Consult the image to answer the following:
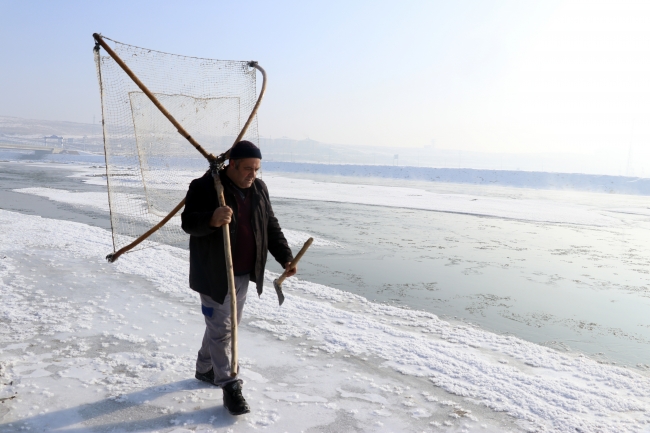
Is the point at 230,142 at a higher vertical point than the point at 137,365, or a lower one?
higher

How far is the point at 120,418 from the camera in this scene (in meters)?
2.94

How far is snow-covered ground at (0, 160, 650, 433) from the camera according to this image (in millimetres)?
3047

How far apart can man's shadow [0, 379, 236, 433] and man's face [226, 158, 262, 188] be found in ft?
4.34

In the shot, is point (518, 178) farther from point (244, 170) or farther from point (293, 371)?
point (244, 170)

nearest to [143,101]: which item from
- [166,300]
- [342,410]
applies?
[166,300]

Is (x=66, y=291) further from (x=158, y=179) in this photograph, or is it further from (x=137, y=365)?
(x=137, y=365)

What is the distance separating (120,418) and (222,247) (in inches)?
43.1

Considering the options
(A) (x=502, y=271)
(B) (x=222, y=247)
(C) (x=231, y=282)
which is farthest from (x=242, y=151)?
(A) (x=502, y=271)

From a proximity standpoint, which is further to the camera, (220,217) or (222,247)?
(222,247)

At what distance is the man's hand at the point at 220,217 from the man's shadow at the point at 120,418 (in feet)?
3.61

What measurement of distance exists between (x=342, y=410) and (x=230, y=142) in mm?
2952

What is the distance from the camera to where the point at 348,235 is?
10.3 meters

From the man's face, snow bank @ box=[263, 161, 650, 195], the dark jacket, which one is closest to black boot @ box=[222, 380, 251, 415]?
the dark jacket

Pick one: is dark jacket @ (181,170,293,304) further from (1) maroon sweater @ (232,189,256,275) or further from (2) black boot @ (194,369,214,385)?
(2) black boot @ (194,369,214,385)
